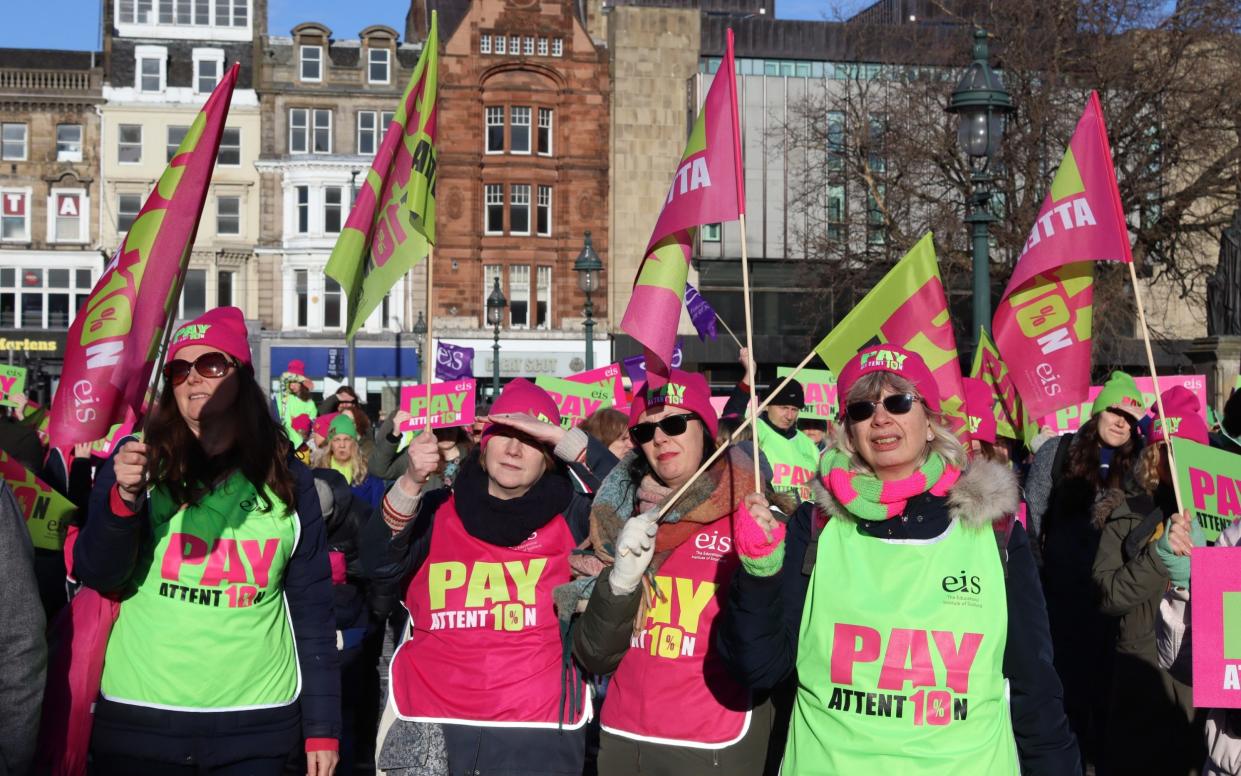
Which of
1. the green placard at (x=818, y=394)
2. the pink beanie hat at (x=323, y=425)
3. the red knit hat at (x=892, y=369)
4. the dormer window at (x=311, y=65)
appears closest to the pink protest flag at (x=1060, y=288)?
the red knit hat at (x=892, y=369)

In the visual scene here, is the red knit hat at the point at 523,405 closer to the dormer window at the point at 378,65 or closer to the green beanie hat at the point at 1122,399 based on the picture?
the green beanie hat at the point at 1122,399

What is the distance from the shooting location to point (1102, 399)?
24.9 feet

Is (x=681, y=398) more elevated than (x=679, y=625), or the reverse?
(x=681, y=398)

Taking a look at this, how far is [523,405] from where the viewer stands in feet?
18.2

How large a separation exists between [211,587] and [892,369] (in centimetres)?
204

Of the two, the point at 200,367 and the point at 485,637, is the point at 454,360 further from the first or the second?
the point at 200,367

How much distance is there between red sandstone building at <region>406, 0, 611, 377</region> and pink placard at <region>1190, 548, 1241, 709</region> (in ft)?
140

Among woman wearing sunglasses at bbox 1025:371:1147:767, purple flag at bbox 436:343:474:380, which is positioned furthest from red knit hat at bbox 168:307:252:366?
purple flag at bbox 436:343:474:380

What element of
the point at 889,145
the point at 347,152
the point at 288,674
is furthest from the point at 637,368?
the point at 347,152

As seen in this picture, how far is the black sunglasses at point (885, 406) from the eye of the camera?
3.96 m

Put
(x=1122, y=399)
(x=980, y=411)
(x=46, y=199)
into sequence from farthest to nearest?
1. (x=46, y=199)
2. (x=980, y=411)
3. (x=1122, y=399)

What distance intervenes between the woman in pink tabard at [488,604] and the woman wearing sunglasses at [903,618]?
4.42 feet

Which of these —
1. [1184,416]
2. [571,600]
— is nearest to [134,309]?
[571,600]

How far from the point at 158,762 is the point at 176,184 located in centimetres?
192
